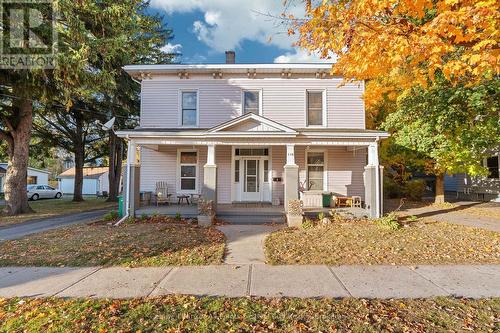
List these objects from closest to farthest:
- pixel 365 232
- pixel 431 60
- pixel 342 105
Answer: pixel 431 60, pixel 365 232, pixel 342 105

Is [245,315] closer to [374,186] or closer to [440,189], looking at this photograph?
[374,186]

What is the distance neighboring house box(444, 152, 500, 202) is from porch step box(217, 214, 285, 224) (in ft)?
43.4

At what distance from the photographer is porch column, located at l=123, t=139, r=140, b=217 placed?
1061cm

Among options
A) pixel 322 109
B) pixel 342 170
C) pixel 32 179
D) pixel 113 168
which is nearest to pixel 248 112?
pixel 322 109

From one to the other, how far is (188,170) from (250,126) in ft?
13.6

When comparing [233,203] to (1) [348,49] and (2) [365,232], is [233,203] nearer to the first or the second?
(2) [365,232]

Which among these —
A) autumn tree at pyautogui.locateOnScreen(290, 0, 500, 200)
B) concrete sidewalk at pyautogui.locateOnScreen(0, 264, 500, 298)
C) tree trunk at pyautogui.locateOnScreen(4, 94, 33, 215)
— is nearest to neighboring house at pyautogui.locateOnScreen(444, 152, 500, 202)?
autumn tree at pyautogui.locateOnScreen(290, 0, 500, 200)

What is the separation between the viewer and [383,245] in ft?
22.2

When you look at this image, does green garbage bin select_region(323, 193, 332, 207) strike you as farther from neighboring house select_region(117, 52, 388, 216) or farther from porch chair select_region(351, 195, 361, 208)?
porch chair select_region(351, 195, 361, 208)

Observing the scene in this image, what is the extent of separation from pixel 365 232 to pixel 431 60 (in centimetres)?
485

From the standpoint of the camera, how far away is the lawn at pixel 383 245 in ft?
19.0

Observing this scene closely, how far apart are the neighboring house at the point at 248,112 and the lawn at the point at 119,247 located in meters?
4.63

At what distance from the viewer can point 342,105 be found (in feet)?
43.6

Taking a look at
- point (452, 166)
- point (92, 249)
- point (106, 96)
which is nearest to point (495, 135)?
point (452, 166)
